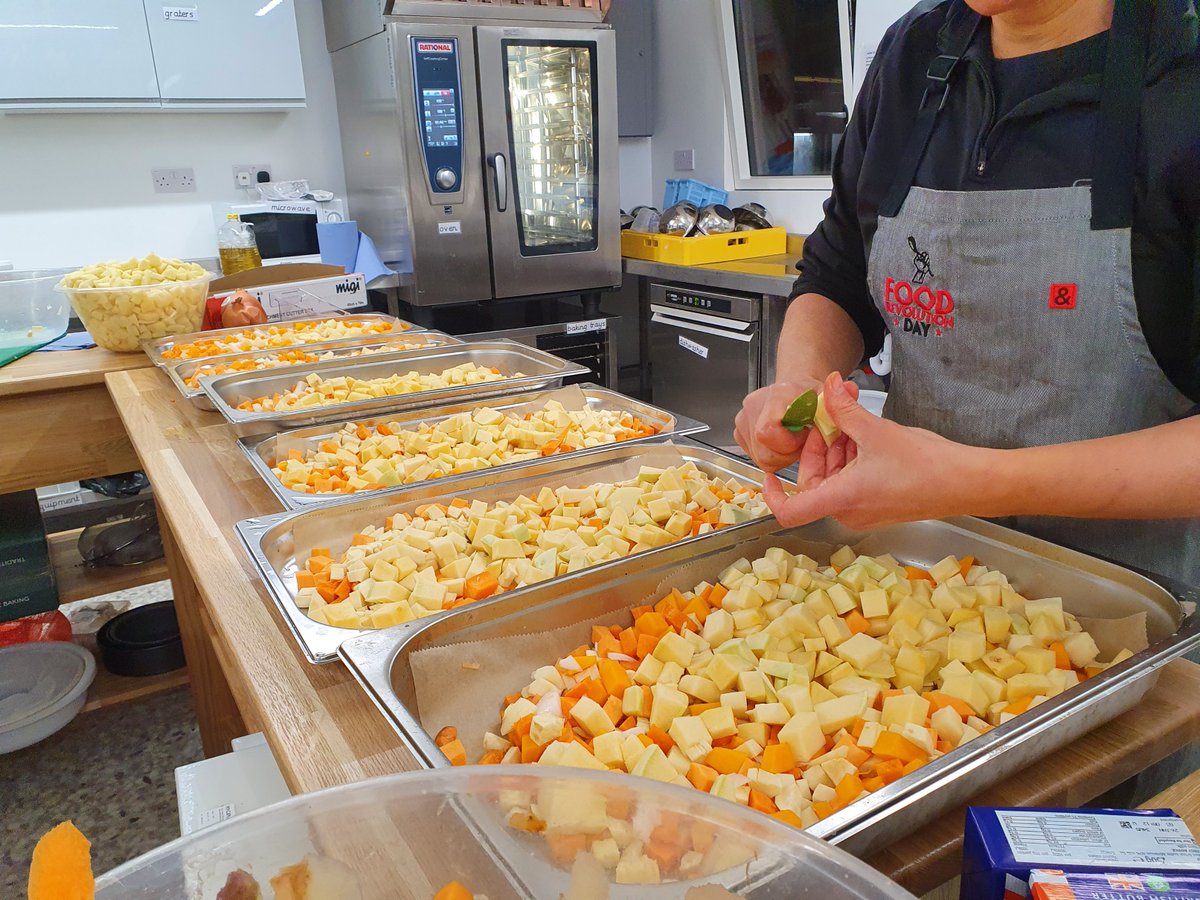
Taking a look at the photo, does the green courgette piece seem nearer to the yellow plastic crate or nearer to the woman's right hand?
the woman's right hand

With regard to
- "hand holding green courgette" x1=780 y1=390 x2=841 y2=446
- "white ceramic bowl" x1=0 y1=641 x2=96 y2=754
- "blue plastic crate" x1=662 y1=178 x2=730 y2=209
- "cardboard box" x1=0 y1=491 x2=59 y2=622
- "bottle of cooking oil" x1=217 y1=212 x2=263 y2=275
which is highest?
"blue plastic crate" x1=662 y1=178 x2=730 y2=209

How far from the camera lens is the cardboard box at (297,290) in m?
2.83

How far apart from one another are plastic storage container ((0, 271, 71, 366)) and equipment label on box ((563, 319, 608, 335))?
2217 millimetres

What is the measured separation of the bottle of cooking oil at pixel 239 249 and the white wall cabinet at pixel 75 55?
737mm

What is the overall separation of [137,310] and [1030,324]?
229cm

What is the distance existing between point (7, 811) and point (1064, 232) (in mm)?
2887

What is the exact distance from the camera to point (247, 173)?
443 centimetres

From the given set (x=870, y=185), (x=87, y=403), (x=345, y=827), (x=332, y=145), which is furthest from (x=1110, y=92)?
(x=332, y=145)

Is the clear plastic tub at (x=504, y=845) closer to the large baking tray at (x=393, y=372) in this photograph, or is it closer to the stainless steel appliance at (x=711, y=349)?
the large baking tray at (x=393, y=372)

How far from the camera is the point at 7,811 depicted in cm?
243

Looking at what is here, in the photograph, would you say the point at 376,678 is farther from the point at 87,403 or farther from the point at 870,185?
the point at 87,403

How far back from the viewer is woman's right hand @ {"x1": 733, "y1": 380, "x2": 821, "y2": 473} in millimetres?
1078

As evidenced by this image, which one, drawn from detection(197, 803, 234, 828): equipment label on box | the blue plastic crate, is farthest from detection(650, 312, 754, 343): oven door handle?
detection(197, 803, 234, 828): equipment label on box

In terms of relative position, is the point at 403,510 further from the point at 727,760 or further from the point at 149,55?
the point at 149,55
